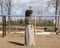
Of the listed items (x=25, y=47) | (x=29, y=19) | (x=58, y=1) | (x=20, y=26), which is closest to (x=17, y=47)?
(x=25, y=47)

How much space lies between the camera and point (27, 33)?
14117mm

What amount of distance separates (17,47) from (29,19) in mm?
1692

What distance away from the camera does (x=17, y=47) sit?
13.6 meters

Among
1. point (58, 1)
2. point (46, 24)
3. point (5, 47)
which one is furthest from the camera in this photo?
point (46, 24)

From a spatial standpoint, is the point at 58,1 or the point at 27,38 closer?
the point at 27,38

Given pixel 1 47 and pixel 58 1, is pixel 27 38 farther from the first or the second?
pixel 58 1

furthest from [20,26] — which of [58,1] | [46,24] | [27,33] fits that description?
[27,33]

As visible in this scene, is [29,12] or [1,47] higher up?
[29,12]

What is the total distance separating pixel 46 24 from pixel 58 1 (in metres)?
3.77

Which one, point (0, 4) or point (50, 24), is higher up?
point (0, 4)

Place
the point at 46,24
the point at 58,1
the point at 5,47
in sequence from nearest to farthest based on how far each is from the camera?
the point at 5,47, the point at 58,1, the point at 46,24

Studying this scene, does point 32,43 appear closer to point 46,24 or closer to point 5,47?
point 5,47

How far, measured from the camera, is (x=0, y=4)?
30.0m

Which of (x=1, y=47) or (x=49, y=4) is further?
(x=49, y=4)
